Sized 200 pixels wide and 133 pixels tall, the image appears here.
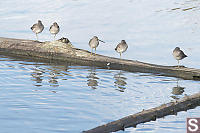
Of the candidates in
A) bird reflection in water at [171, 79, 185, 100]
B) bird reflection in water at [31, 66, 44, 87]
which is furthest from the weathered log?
bird reflection in water at [31, 66, 44, 87]

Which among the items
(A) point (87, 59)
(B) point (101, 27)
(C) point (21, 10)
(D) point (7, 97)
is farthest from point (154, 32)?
(D) point (7, 97)

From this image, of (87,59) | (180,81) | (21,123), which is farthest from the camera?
(87,59)

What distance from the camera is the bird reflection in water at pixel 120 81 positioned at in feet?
40.4

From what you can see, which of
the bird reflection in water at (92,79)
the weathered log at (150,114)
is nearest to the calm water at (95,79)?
the bird reflection in water at (92,79)

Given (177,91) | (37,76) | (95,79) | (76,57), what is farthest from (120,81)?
(37,76)

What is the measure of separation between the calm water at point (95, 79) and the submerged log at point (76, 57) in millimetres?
207

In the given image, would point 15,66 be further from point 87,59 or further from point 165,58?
point 165,58

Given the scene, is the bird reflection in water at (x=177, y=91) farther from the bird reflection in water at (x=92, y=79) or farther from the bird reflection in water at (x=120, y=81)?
the bird reflection in water at (x=92, y=79)

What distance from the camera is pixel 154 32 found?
2208cm

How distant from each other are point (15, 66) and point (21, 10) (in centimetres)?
1504

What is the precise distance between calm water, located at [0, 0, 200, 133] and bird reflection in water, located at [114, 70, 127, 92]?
30mm

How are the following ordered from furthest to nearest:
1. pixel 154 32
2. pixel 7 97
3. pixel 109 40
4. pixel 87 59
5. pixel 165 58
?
pixel 154 32
pixel 109 40
pixel 165 58
pixel 87 59
pixel 7 97

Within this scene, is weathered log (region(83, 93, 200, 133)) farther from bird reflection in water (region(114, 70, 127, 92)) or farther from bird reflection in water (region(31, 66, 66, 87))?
bird reflection in water (region(31, 66, 66, 87))

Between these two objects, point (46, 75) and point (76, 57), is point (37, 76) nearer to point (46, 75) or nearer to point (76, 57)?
point (46, 75)
